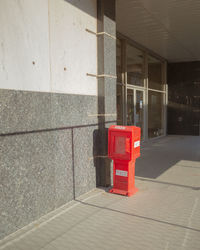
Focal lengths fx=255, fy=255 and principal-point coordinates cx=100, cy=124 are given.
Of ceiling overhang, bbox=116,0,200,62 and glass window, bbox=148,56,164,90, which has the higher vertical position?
ceiling overhang, bbox=116,0,200,62

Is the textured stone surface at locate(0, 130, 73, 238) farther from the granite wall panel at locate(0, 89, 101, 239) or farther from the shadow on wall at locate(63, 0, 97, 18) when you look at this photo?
the shadow on wall at locate(63, 0, 97, 18)

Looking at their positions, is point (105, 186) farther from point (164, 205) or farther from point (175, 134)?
point (175, 134)

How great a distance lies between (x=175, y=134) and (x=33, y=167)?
41.0 feet

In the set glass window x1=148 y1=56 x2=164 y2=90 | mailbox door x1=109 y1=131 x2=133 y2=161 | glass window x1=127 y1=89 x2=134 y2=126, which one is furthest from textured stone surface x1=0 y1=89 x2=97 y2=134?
glass window x1=148 y1=56 x2=164 y2=90

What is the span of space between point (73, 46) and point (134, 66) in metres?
6.56

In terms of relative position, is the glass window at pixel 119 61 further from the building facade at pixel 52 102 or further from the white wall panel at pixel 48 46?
the white wall panel at pixel 48 46

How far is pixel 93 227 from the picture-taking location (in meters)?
3.30

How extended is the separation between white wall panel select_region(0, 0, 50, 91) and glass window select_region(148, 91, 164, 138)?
900 centimetres

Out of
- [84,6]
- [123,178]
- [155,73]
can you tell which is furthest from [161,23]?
[155,73]

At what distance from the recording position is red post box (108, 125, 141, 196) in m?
4.24

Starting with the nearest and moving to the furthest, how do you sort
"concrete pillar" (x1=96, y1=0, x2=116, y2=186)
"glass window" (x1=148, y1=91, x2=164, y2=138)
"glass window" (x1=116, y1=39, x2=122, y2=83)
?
"concrete pillar" (x1=96, y1=0, x2=116, y2=186)
"glass window" (x1=116, y1=39, x2=122, y2=83)
"glass window" (x1=148, y1=91, x2=164, y2=138)

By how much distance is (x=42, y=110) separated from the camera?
3.52 m

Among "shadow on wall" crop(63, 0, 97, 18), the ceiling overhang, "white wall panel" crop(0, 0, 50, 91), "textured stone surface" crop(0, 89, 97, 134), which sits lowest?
"textured stone surface" crop(0, 89, 97, 134)

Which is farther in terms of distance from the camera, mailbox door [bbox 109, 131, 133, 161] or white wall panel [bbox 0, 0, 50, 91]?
mailbox door [bbox 109, 131, 133, 161]
